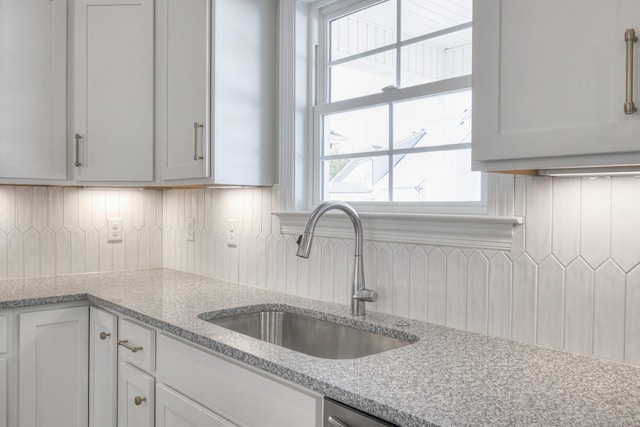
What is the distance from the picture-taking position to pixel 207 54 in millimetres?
2076

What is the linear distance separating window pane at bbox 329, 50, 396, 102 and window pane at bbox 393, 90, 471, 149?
13 centimetres

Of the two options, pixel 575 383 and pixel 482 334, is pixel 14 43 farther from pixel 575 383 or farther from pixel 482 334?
pixel 575 383

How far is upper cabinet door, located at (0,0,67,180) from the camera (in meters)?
2.23

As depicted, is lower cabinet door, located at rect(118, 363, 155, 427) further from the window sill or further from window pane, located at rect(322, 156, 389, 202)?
window pane, located at rect(322, 156, 389, 202)

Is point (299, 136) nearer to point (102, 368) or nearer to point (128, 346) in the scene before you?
point (128, 346)

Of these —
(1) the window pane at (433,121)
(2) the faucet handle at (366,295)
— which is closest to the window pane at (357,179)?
(1) the window pane at (433,121)

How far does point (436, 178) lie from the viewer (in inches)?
69.6

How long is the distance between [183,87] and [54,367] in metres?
1.23

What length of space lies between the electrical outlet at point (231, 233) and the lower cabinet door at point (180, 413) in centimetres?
84

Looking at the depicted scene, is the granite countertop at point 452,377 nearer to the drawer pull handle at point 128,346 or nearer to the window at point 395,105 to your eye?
the drawer pull handle at point 128,346

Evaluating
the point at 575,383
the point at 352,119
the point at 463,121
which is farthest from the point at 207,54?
the point at 575,383

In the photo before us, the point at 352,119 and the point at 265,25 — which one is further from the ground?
the point at 265,25

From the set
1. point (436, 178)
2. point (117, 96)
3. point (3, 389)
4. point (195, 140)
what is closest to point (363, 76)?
point (436, 178)

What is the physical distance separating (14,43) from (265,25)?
106 cm
